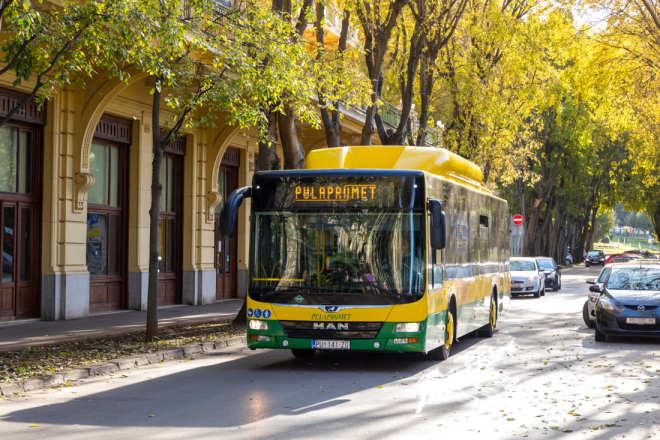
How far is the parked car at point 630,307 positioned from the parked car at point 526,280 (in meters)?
13.6

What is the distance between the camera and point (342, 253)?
1046 cm

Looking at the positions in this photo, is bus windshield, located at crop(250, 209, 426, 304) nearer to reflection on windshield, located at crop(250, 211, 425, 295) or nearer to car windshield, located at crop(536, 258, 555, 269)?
reflection on windshield, located at crop(250, 211, 425, 295)

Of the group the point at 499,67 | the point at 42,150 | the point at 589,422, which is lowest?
the point at 589,422

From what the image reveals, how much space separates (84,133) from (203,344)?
21.3 ft

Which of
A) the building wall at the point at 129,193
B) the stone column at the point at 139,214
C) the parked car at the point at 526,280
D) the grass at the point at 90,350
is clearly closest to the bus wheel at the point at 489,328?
the grass at the point at 90,350

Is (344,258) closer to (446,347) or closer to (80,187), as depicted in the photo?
(446,347)

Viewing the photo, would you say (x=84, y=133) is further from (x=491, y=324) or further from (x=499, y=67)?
(x=499, y=67)

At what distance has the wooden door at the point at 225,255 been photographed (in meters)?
24.4

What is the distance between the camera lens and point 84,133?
1723 centimetres

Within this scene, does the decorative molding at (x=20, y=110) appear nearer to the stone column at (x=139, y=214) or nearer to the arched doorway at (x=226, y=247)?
the stone column at (x=139, y=214)

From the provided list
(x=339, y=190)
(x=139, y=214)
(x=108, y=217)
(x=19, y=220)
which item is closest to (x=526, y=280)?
(x=139, y=214)

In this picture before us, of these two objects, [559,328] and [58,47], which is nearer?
[58,47]

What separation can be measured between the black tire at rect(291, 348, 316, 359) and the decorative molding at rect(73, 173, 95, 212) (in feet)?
24.5

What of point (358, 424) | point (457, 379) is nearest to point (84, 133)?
point (457, 379)
